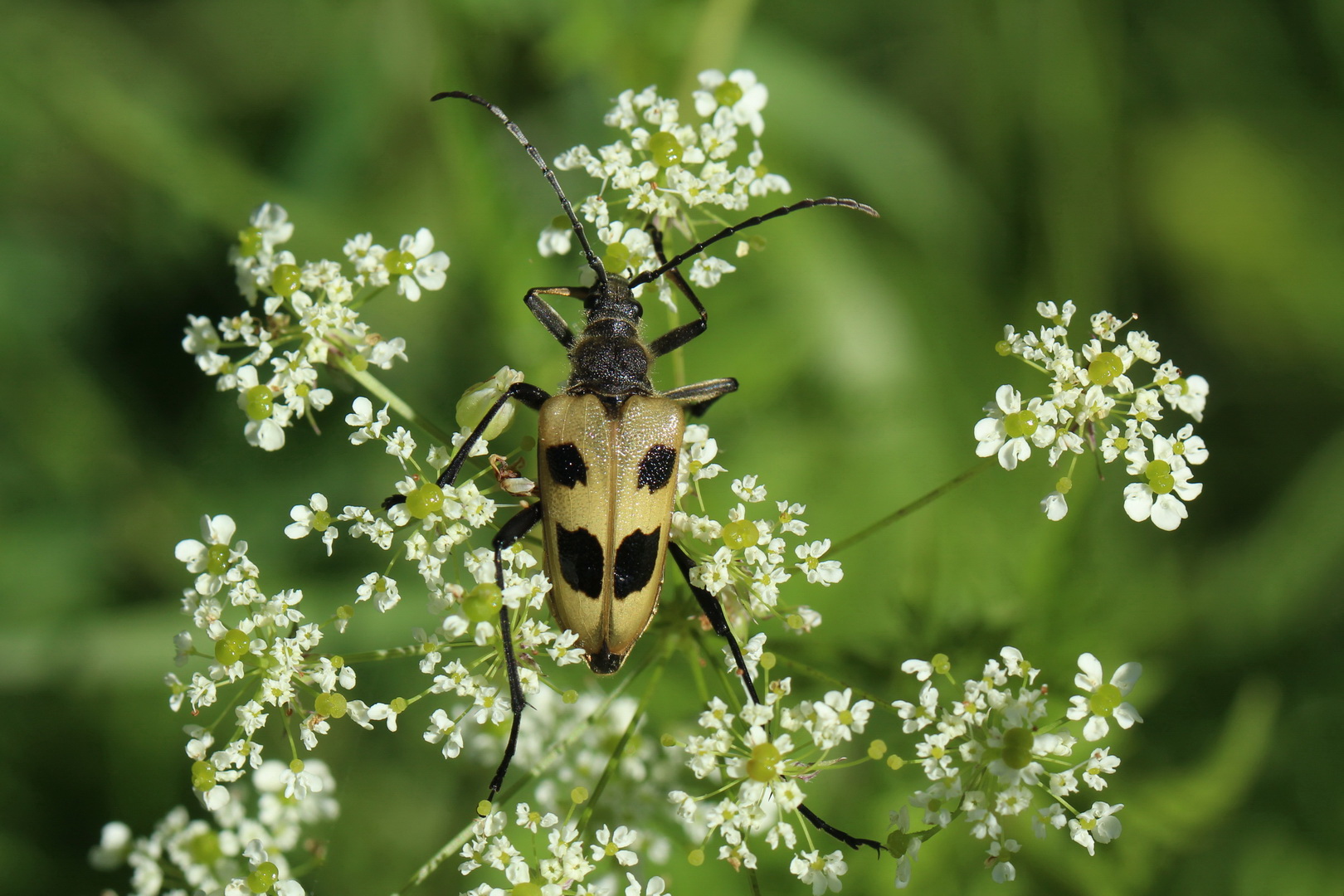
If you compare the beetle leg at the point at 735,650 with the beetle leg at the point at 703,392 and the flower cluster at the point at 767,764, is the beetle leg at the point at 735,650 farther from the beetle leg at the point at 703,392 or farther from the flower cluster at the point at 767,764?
the beetle leg at the point at 703,392

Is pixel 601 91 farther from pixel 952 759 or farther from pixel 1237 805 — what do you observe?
pixel 1237 805

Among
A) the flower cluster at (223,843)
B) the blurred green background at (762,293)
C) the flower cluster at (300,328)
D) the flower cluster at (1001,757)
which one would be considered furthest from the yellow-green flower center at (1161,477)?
the flower cluster at (223,843)

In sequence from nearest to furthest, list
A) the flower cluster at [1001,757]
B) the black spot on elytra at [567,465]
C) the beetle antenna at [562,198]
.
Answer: the flower cluster at [1001,757] → the black spot on elytra at [567,465] → the beetle antenna at [562,198]

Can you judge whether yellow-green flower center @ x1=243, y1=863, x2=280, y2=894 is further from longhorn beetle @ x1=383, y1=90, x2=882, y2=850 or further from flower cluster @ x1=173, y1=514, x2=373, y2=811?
longhorn beetle @ x1=383, y1=90, x2=882, y2=850

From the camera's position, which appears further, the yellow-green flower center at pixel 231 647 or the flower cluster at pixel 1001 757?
the yellow-green flower center at pixel 231 647

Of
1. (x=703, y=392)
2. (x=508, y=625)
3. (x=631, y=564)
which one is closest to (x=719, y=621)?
(x=631, y=564)

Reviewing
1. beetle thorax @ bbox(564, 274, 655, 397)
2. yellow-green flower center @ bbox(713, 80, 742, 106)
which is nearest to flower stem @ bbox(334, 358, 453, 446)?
beetle thorax @ bbox(564, 274, 655, 397)
